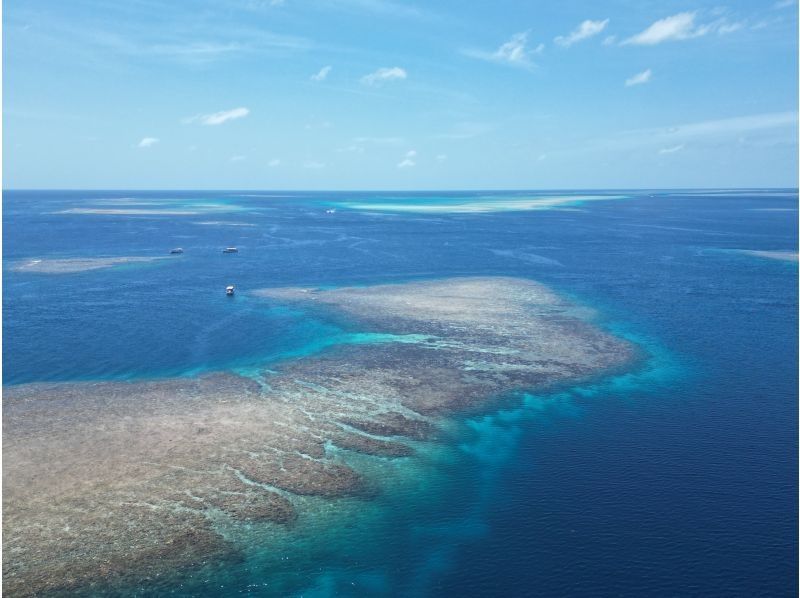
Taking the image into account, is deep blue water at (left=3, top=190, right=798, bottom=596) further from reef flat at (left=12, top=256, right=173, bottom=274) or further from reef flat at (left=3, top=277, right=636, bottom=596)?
reef flat at (left=12, top=256, right=173, bottom=274)

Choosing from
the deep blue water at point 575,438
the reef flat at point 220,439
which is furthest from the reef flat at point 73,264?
the reef flat at point 220,439

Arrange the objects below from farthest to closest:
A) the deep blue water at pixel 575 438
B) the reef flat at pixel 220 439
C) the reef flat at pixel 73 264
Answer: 1. the reef flat at pixel 73 264
2. the reef flat at pixel 220 439
3. the deep blue water at pixel 575 438

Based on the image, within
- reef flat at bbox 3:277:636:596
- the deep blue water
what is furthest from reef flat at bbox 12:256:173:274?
reef flat at bbox 3:277:636:596

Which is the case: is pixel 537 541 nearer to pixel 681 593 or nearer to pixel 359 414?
pixel 681 593

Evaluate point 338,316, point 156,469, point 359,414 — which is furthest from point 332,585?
point 338,316

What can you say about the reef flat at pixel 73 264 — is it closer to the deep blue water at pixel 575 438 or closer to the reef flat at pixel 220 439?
the deep blue water at pixel 575 438

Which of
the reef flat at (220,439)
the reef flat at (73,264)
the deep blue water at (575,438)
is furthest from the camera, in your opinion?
the reef flat at (73,264)
